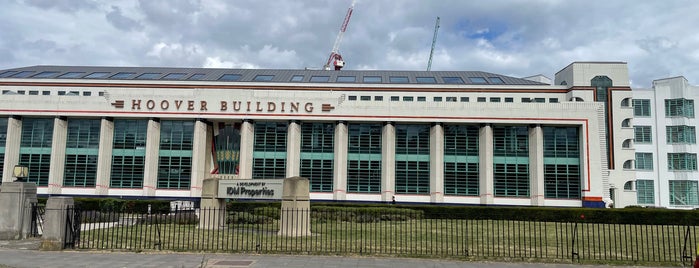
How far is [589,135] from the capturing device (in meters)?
49.4

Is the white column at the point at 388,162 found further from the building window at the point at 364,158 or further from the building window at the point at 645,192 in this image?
the building window at the point at 645,192

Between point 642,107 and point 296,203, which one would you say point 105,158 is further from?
point 642,107

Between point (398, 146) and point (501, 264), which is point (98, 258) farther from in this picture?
point (398, 146)

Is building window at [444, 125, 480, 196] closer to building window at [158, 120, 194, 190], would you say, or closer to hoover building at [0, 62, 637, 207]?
hoover building at [0, 62, 637, 207]

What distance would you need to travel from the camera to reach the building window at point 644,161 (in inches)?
2391

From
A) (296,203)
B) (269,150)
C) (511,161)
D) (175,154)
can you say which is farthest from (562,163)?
(175,154)

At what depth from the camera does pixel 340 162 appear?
50.5 m

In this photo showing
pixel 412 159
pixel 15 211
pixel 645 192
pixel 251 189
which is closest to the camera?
pixel 15 211

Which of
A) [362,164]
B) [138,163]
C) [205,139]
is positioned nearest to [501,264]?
[362,164]

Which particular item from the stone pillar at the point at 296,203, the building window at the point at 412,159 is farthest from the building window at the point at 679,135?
the stone pillar at the point at 296,203

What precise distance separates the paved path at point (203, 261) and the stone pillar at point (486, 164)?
113 ft

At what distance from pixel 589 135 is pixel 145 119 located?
4293 centimetres

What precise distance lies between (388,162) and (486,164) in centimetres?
→ 929

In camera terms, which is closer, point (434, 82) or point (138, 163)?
point (138, 163)
